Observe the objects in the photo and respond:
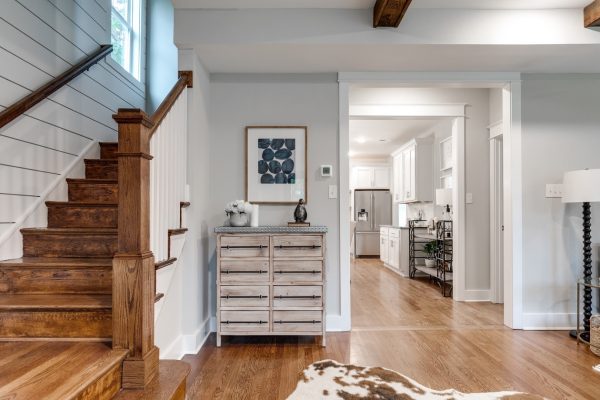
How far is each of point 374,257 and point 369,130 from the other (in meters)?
3.67

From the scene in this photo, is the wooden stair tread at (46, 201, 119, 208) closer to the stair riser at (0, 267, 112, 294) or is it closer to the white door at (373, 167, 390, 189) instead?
the stair riser at (0, 267, 112, 294)

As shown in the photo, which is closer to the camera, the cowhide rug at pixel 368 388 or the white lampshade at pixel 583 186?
the cowhide rug at pixel 368 388

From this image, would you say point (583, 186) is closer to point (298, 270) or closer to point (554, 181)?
point (554, 181)

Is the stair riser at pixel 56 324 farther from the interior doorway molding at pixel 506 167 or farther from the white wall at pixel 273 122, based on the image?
the interior doorway molding at pixel 506 167

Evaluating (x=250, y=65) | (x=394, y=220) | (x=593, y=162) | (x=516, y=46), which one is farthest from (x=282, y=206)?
(x=394, y=220)

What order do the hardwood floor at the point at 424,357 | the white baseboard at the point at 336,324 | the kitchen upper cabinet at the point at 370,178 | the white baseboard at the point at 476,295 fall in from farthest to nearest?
the kitchen upper cabinet at the point at 370,178 < the white baseboard at the point at 476,295 < the white baseboard at the point at 336,324 < the hardwood floor at the point at 424,357

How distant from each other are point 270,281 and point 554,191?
8.62 feet

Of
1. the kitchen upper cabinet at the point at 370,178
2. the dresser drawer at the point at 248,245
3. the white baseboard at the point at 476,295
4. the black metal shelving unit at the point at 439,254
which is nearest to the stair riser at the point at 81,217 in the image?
the dresser drawer at the point at 248,245

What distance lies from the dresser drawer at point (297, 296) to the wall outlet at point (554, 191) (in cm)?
223

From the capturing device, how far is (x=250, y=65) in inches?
126

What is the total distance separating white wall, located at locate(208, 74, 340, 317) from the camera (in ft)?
11.1

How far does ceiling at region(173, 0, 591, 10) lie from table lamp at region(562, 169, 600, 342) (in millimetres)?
1270

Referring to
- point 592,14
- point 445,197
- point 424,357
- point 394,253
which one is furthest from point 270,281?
point 394,253

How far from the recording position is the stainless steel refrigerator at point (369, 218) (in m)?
9.09
